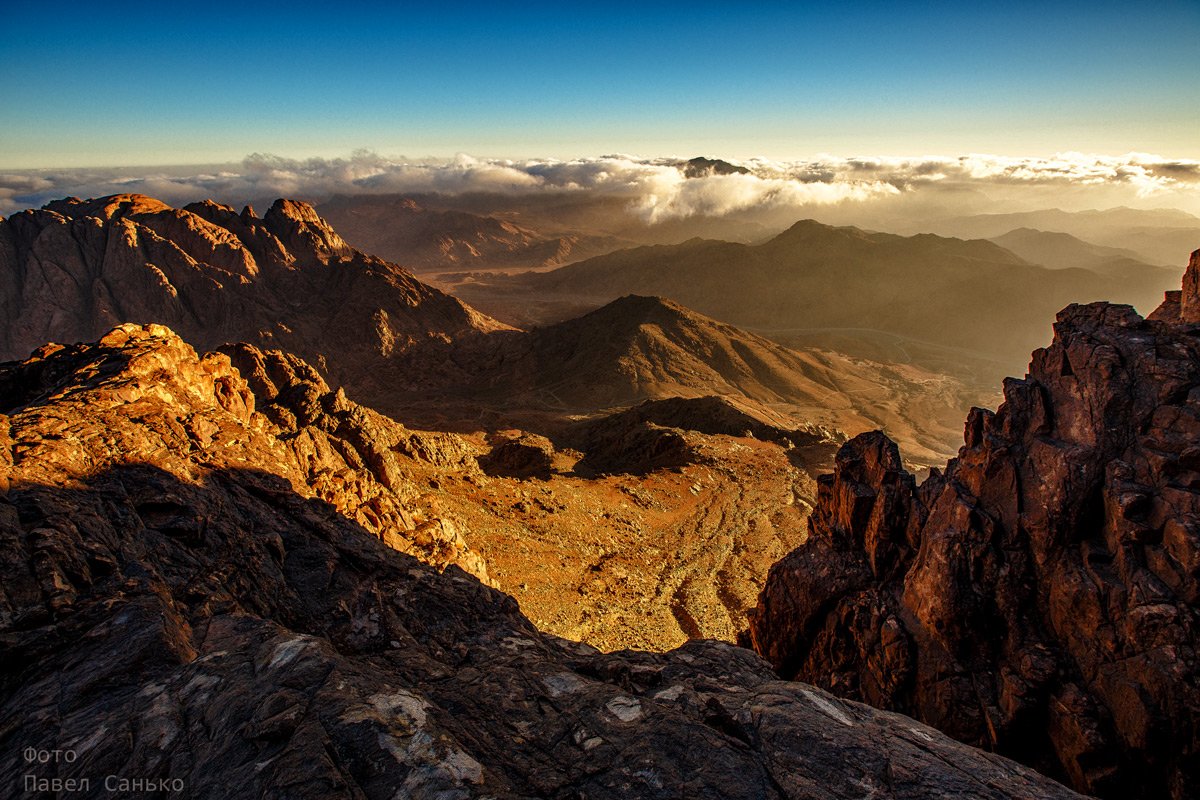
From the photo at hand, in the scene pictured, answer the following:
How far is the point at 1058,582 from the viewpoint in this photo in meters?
13.4

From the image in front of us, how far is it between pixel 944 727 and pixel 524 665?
9800 mm

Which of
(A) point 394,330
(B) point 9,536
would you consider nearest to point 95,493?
(B) point 9,536

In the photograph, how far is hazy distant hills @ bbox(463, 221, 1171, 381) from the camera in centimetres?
15125

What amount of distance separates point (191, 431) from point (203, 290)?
99.7 meters

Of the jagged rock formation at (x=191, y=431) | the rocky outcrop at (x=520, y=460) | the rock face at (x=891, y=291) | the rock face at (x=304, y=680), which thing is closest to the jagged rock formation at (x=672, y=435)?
the rocky outcrop at (x=520, y=460)

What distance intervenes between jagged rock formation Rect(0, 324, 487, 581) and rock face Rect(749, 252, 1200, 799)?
58.7 feet

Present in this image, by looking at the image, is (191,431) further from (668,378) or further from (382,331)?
(382,331)

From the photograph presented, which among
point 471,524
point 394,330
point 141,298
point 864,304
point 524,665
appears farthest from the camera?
point 864,304

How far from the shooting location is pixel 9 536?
11297 mm

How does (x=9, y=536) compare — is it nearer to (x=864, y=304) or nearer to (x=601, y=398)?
(x=601, y=398)

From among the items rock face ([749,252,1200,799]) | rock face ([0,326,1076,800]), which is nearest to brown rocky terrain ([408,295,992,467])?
rock face ([0,326,1076,800])

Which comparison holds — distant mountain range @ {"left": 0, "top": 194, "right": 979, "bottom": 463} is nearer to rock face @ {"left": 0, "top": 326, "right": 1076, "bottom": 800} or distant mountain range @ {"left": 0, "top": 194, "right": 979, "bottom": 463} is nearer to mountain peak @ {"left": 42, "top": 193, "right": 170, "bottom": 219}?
mountain peak @ {"left": 42, "top": 193, "right": 170, "bottom": 219}

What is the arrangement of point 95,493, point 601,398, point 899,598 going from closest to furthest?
point 95,493
point 899,598
point 601,398

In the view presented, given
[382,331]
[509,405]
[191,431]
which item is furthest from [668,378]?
[191,431]
